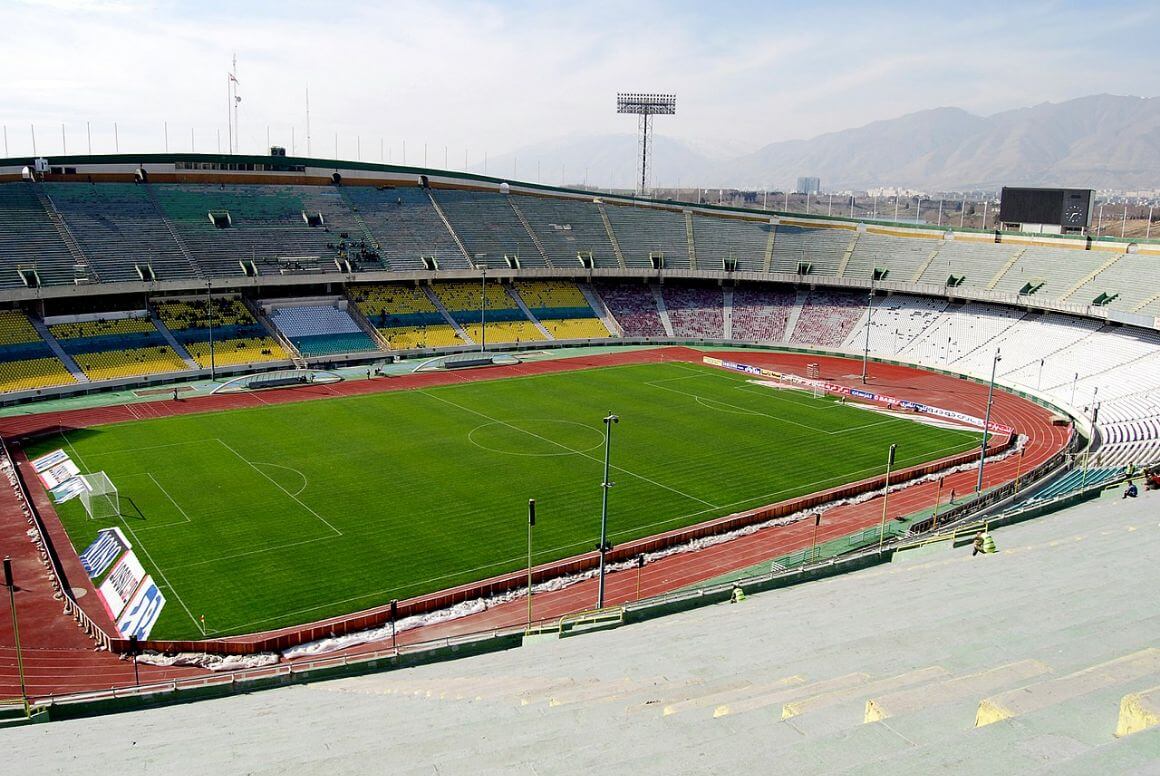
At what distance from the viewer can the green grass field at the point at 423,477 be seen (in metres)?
26.8

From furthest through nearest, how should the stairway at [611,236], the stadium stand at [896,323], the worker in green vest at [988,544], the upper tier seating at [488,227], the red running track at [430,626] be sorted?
the stairway at [611,236]
the upper tier seating at [488,227]
the stadium stand at [896,323]
the red running track at [430,626]
the worker in green vest at [988,544]

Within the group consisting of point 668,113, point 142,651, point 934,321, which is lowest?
point 142,651

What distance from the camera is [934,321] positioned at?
220ft

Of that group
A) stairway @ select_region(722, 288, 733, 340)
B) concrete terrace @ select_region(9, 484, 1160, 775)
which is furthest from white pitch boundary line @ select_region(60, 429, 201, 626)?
stairway @ select_region(722, 288, 733, 340)

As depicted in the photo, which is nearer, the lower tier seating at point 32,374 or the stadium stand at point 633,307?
the lower tier seating at point 32,374

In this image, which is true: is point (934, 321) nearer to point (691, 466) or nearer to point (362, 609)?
point (691, 466)

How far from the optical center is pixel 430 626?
23938mm

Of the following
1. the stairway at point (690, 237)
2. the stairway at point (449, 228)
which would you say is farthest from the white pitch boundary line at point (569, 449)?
the stairway at point (690, 237)

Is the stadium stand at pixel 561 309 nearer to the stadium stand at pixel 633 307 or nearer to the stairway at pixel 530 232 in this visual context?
the stadium stand at pixel 633 307

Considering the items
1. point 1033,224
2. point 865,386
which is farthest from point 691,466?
point 1033,224

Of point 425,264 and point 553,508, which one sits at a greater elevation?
point 425,264

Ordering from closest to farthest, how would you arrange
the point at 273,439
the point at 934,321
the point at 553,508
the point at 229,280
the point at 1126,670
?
the point at 1126,670
the point at 553,508
the point at 273,439
the point at 229,280
the point at 934,321

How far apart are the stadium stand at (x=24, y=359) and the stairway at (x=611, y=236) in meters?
43.9

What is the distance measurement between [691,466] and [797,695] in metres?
28.6
